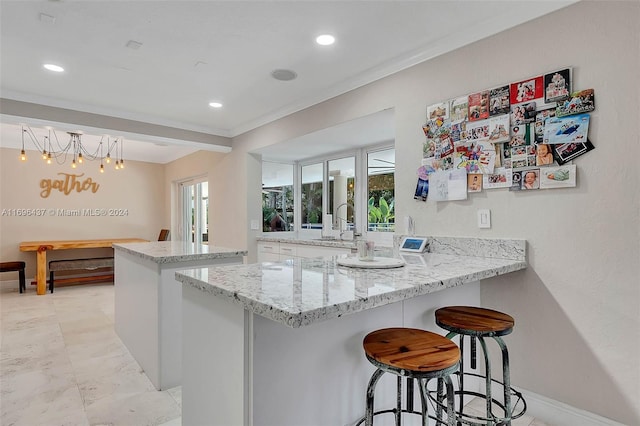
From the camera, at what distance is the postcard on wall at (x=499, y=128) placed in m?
2.03

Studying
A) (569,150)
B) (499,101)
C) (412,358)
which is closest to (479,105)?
(499,101)

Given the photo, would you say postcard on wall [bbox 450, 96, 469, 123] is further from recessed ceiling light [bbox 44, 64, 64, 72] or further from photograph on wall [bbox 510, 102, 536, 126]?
recessed ceiling light [bbox 44, 64, 64, 72]

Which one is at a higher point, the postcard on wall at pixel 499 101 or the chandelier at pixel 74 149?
the chandelier at pixel 74 149

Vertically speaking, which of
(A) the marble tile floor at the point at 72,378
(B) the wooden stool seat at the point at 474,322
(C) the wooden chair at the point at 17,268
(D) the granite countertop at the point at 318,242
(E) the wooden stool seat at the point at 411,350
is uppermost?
(D) the granite countertop at the point at 318,242

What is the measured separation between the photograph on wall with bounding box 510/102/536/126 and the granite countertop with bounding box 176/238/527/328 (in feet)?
2.29

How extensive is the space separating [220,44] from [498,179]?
6.83 ft

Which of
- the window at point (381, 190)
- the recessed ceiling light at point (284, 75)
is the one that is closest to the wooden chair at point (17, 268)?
the recessed ceiling light at point (284, 75)

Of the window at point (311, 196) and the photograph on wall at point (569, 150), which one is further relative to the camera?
the window at point (311, 196)

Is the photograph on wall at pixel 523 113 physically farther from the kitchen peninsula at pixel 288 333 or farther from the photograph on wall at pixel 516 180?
the kitchen peninsula at pixel 288 333

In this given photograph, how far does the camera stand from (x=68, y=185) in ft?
20.4

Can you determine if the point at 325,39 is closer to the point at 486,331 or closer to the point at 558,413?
the point at 486,331

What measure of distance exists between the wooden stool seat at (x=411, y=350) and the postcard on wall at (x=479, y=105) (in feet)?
4.78

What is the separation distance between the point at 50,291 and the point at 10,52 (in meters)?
4.29

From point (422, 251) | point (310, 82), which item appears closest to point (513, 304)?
point (422, 251)
